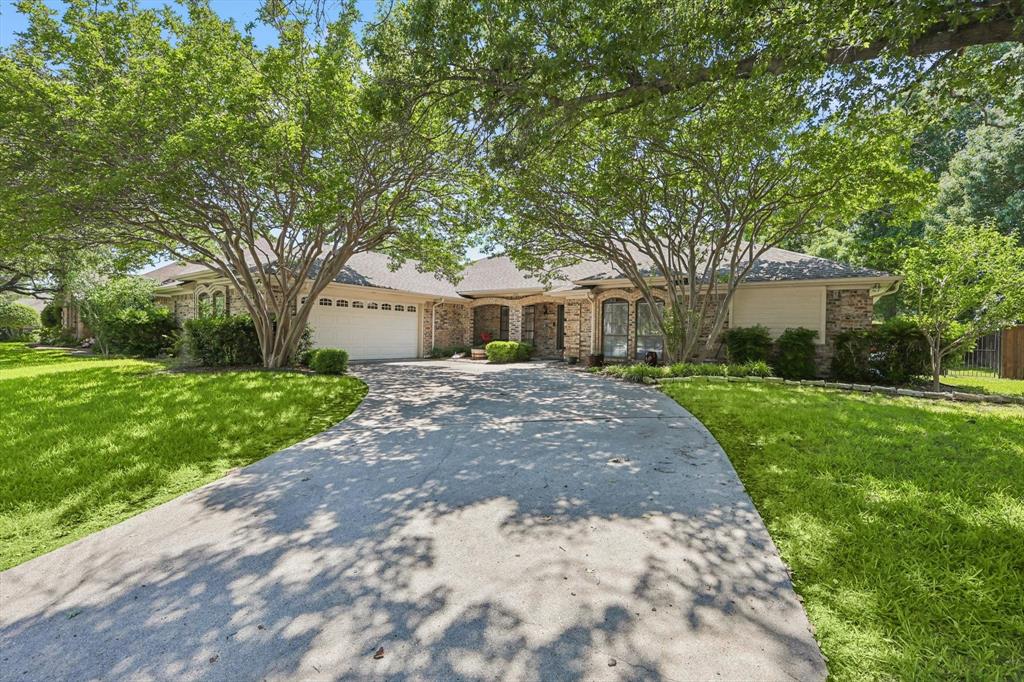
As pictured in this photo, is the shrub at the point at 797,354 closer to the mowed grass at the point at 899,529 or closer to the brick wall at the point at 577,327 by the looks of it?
the mowed grass at the point at 899,529

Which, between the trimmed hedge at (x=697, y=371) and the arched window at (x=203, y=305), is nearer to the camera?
the trimmed hedge at (x=697, y=371)

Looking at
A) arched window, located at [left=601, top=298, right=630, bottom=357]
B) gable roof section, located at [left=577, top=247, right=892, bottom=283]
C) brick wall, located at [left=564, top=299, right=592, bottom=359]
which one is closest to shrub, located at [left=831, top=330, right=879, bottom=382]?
gable roof section, located at [left=577, top=247, right=892, bottom=283]

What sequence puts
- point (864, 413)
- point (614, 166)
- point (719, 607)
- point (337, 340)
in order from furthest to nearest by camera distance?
1. point (337, 340)
2. point (614, 166)
3. point (864, 413)
4. point (719, 607)

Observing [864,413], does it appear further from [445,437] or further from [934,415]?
[445,437]

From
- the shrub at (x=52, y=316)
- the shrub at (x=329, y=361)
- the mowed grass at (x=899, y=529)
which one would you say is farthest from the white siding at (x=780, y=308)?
the shrub at (x=52, y=316)

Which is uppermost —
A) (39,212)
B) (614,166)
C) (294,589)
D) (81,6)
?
(81,6)

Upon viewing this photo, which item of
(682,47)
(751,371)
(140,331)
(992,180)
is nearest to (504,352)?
(751,371)

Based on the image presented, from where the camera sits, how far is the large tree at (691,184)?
8.65m

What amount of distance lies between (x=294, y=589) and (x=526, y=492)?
204 centimetres

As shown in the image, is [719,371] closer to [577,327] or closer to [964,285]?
[964,285]

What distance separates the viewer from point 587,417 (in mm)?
7156

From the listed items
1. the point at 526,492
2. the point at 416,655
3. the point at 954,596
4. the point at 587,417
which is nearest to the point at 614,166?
the point at 587,417

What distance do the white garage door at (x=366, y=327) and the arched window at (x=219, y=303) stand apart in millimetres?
3350

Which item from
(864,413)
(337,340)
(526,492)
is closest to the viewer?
(526,492)
